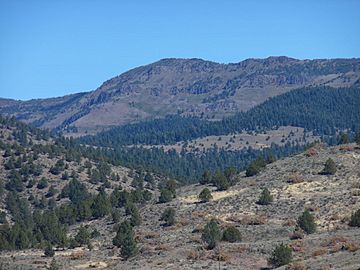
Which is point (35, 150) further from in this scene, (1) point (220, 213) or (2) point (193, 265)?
(2) point (193, 265)

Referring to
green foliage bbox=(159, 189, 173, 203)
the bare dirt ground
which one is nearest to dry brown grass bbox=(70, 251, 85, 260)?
the bare dirt ground

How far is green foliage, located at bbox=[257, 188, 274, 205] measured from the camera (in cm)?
7319

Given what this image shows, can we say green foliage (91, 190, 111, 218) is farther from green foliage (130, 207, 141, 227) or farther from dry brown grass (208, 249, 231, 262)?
dry brown grass (208, 249, 231, 262)

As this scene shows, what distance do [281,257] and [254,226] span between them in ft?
61.7

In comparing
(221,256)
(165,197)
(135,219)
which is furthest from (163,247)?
(165,197)

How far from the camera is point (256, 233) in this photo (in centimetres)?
6275

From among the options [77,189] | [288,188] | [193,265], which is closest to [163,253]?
[193,265]

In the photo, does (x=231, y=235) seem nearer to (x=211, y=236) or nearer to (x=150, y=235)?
(x=211, y=236)

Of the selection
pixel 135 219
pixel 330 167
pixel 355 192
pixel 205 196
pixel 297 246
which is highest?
pixel 330 167

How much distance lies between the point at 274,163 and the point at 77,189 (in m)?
44.4

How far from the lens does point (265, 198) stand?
73125mm

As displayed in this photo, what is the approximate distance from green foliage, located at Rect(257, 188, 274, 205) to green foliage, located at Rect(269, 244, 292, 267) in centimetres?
2515

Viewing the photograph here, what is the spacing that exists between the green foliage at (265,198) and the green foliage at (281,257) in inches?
990

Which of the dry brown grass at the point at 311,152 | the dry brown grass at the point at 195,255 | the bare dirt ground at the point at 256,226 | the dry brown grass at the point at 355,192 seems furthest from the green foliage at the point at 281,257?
the dry brown grass at the point at 311,152
